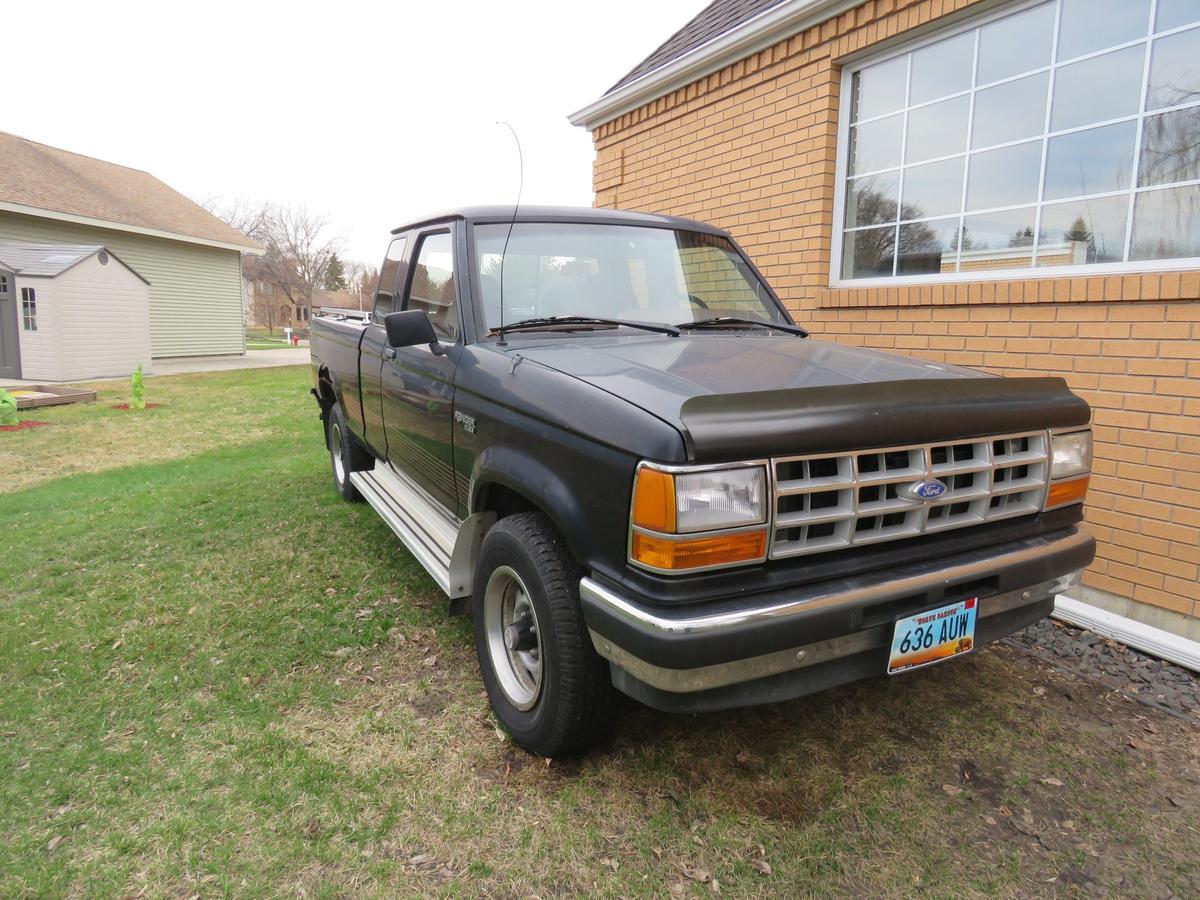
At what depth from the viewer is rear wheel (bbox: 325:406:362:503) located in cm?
550

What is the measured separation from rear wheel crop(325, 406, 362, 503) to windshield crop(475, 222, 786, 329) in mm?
2716

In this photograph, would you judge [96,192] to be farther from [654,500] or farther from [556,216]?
[654,500]

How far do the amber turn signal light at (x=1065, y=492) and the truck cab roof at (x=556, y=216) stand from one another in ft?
7.09

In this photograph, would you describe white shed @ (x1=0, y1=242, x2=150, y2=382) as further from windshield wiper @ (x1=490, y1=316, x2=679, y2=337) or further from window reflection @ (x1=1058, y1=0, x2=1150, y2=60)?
window reflection @ (x1=1058, y1=0, x2=1150, y2=60)

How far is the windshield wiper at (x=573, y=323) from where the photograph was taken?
305 cm

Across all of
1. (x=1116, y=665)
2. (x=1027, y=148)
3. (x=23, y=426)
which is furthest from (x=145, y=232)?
(x=1116, y=665)

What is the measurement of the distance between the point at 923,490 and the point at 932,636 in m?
0.46

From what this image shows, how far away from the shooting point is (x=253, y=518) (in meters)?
5.43

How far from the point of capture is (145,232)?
19.1 meters

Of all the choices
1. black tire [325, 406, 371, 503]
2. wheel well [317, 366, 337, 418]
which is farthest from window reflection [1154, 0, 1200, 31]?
wheel well [317, 366, 337, 418]

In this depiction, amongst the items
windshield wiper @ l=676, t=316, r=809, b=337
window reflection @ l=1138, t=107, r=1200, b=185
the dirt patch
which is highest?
window reflection @ l=1138, t=107, r=1200, b=185

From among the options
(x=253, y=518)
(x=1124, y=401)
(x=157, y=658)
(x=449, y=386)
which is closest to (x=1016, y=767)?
(x=1124, y=401)

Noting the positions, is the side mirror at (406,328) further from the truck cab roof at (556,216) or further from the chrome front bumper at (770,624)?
the chrome front bumper at (770,624)

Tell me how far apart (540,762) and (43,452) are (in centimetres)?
819
